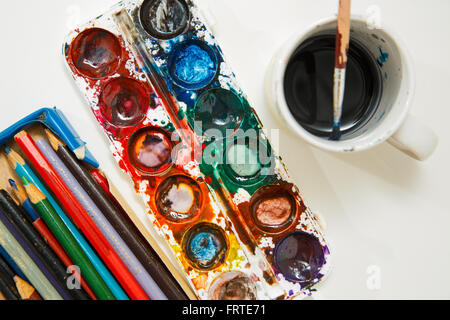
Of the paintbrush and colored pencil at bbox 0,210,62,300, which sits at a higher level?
the paintbrush

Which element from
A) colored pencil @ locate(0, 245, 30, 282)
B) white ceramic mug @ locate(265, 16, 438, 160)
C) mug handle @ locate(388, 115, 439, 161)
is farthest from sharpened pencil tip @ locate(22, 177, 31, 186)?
mug handle @ locate(388, 115, 439, 161)

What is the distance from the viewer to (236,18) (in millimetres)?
570

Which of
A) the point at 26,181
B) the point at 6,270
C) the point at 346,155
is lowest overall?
the point at 346,155

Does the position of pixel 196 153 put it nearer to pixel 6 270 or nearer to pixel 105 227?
pixel 105 227

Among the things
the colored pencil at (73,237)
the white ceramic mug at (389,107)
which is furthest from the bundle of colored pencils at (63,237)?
the white ceramic mug at (389,107)

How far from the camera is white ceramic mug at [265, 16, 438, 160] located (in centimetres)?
42

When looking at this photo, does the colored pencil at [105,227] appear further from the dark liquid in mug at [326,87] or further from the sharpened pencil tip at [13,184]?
the dark liquid in mug at [326,87]

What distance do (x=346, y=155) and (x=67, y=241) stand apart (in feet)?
1.52

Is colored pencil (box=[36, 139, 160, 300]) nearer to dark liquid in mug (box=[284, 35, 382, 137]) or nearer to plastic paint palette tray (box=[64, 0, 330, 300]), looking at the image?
plastic paint palette tray (box=[64, 0, 330, 300])

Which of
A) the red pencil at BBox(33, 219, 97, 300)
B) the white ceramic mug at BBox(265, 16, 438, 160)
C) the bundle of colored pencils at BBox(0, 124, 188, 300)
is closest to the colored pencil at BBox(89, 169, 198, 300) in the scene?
the bundle of colored pencils at BBox(0, 124, 188, 300)

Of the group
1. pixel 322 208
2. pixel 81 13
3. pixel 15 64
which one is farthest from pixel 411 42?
pixel 15 64

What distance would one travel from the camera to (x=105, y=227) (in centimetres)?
54

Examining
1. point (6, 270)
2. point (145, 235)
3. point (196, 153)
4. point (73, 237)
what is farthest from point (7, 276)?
point (196, 153)

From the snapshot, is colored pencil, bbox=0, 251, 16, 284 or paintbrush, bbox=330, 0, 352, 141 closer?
paintbrush, bbox=330, 0, 352, 141
